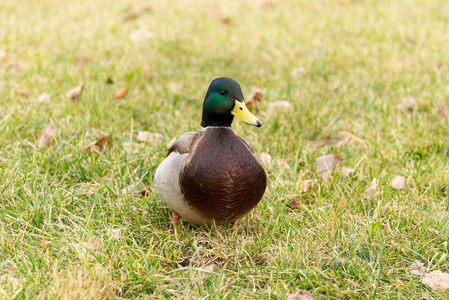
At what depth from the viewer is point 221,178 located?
2.21 metres

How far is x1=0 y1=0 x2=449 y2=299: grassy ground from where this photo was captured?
2.16 m

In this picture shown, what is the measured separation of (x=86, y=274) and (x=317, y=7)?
5233 millimetres

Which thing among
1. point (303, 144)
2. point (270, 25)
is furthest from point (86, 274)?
point (270, 25)

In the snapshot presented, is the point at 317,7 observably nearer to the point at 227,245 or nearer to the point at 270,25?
the point at 270,25

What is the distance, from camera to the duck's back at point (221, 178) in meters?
2.22

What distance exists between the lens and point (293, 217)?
262 centimetres

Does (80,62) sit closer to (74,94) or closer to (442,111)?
(74,94)

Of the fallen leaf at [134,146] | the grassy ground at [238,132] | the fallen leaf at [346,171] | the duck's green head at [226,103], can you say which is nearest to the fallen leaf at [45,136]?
the grassy ground at [238,132]

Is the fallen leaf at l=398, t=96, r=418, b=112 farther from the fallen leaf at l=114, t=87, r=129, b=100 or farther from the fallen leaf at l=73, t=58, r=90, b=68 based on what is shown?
the fallen leaf at l=73, t=58, r=90, b=68

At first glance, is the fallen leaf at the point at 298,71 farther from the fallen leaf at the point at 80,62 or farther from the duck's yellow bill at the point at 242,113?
the duck's yellow bill at the point at 242,113

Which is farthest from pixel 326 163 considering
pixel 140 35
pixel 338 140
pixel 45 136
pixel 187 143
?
pixel 140 35

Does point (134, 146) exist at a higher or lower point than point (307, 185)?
higher

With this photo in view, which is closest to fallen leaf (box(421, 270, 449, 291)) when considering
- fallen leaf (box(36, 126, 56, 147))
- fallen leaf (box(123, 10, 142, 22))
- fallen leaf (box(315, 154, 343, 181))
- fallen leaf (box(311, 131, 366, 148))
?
fallen leaf (box(315, 154, 343, 181))

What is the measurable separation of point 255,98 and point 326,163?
44.6 inches
